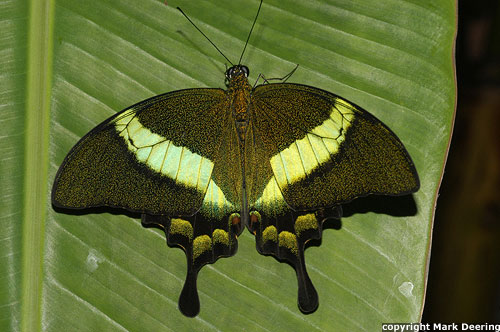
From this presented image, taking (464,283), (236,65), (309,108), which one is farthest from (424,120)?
(464,283)

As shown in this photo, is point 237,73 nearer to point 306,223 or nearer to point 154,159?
point 154,159

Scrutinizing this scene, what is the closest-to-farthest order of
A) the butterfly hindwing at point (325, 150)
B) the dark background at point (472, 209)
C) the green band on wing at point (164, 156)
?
the butterfly hindwing at point (325, 150), the green band on wing at point (164, 156), the dark background at point (472, 209)

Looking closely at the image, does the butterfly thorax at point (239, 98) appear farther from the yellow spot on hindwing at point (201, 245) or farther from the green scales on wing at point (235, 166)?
the yellow spot on hindwing at point (201, 245)

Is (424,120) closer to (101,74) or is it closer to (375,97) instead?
(375,97)

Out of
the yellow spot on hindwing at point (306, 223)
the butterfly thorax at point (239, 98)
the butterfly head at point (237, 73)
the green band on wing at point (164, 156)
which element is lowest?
the yellow spot on hindwing at point (306, 223)

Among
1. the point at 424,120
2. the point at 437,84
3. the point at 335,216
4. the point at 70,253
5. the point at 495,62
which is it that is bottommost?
the point at 70,253

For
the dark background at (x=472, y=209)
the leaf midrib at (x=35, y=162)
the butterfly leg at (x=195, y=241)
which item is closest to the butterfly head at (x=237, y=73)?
the butterfly leg at (x=195, y=241)

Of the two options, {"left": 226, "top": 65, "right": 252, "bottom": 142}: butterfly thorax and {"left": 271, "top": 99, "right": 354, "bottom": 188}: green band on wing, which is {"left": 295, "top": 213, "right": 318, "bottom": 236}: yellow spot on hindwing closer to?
{"left": 271, "top": 99, "right": 354, "bottom": 188}: green band on wing

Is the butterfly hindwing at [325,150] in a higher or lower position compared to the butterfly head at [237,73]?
lower
